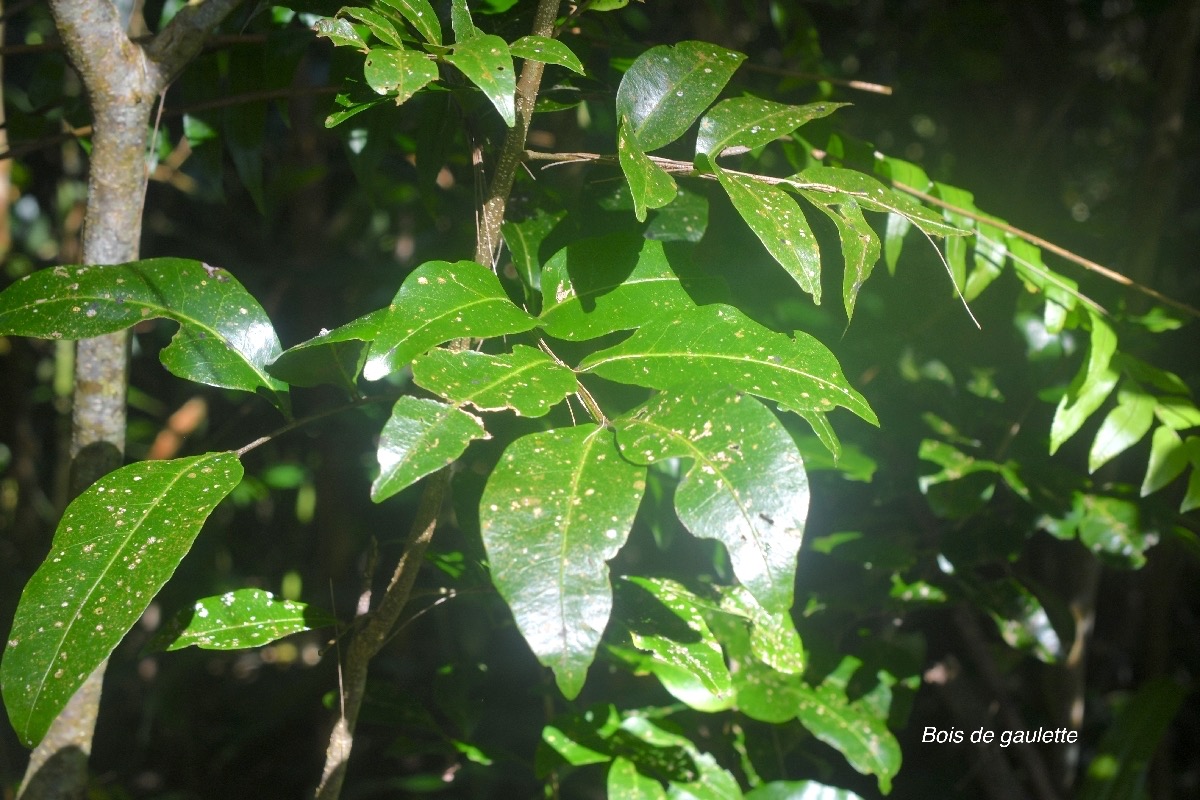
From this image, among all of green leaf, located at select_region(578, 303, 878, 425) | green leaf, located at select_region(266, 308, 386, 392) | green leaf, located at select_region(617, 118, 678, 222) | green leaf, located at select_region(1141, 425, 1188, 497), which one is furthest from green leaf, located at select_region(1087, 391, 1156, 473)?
green leaf, located at select_region(266, 308, 386, 392)

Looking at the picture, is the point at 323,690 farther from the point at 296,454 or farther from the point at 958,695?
the point at 958,695

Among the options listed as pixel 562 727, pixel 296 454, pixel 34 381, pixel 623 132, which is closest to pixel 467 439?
pixel 623 132

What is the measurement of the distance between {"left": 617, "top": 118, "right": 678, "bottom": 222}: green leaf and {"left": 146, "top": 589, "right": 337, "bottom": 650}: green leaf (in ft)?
1.35

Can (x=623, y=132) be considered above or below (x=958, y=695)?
above

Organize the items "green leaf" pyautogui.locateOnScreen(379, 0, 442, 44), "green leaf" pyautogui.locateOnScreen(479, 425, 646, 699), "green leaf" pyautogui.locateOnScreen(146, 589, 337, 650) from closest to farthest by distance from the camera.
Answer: "green leaf" pyautogui.locateOnScreen(479, 425, 646, 699), "green leaf" pyautogui.locateOnScreen(379, 0, 442, 44), "green leaf" pyautogui.locateOnScreen(146, 589, 337, 650)

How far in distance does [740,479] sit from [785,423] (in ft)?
1.49

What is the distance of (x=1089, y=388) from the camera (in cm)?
81

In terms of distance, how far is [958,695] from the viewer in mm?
1276

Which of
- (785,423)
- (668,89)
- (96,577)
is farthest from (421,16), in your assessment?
(785,423)

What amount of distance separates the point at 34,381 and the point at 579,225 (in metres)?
1.56

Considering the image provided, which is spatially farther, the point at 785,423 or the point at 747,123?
the point at 785,423

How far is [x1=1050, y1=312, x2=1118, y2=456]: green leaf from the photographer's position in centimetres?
80

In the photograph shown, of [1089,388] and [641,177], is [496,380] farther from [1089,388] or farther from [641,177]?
[1089,388]

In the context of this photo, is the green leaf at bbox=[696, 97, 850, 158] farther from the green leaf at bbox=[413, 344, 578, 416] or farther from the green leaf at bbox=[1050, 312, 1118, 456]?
the green leaf at bbox=[1050, 312, 1118, 456]
